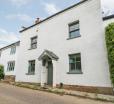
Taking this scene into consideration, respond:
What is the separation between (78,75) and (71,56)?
212cm

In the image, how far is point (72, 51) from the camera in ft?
46.3

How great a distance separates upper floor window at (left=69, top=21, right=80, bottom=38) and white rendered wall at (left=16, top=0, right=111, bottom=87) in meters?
0.37

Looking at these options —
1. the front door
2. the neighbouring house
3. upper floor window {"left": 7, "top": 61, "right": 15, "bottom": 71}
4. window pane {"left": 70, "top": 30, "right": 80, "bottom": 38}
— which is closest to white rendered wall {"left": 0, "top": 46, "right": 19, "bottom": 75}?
upper floor window {"left": 7, "top": 61, "right": 15, "bottom": 71}

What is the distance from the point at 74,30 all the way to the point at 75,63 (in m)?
3.42

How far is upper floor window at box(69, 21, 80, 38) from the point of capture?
14.3m

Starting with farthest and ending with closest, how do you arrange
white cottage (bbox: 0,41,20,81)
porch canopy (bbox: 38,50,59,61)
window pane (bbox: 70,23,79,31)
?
white cottage (bbox: 0,41,20,81) < porch canopy (bbox: 38,50,59,61) < window pane (bbox: 70,23,79,31)

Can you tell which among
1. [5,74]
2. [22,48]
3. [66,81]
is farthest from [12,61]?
[66,81]

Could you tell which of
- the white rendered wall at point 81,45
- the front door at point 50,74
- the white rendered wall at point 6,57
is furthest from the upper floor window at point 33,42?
the white rendered wall at point 6,57

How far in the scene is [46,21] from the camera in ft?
58.5

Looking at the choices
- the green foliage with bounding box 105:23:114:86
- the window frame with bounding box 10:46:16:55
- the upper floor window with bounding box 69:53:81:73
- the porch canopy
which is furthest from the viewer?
the window frame with bounding box 10:46:16:55

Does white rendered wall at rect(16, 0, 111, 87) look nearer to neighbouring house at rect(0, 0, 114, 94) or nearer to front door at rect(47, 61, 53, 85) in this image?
neighbouring house at rect(0, 0, 114, 94)

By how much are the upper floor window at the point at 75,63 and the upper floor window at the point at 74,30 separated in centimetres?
202

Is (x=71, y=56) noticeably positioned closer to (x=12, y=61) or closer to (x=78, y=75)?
(x=78, y=75)

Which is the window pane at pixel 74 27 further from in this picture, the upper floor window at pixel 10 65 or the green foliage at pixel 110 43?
the upper floor window at pixel 10 65
